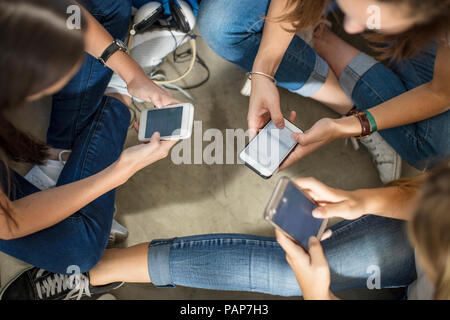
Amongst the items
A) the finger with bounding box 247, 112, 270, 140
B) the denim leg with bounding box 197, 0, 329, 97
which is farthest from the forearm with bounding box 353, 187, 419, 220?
the denim leg with bounding box 197, 0, 329, 97

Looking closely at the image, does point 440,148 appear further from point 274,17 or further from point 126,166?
point 126,166

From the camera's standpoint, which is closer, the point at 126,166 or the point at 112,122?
the point at 126,166

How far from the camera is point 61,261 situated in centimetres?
95

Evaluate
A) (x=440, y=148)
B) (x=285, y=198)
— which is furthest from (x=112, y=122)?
(x=440, y=148)

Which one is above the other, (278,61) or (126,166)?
(278,61)

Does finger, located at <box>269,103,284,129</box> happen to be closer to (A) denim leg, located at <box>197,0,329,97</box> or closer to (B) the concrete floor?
(A) denim leg, located at <box>197,0,329,97</box>

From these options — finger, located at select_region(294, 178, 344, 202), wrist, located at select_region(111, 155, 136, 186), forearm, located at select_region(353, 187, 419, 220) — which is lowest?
forearm, located at select_region(353, 187, 419, 220)

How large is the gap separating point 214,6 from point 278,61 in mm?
272

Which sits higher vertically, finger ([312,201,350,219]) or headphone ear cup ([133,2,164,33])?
headphone ear cup ([133,2,164,33])

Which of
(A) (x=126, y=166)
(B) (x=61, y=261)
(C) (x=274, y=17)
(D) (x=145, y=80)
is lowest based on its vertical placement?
(B) (x=61, y=261)

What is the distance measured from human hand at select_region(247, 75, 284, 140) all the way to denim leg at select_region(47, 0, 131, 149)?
46 cm

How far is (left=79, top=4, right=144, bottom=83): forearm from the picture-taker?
92 centimetres

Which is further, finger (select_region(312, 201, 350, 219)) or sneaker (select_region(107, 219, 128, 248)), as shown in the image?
sneaker (select_region(107, 219, 128, 248))

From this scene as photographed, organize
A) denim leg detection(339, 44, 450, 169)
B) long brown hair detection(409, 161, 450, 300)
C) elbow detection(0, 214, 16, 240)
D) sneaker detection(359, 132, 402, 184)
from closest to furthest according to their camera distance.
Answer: long brown hair detection(409, 161, 450, 300) < elbow detection(0, 214, 16, 240) < denim leg detection(339, 44, 450, 169) < sneaker detection(359, 132, 402, 184)
